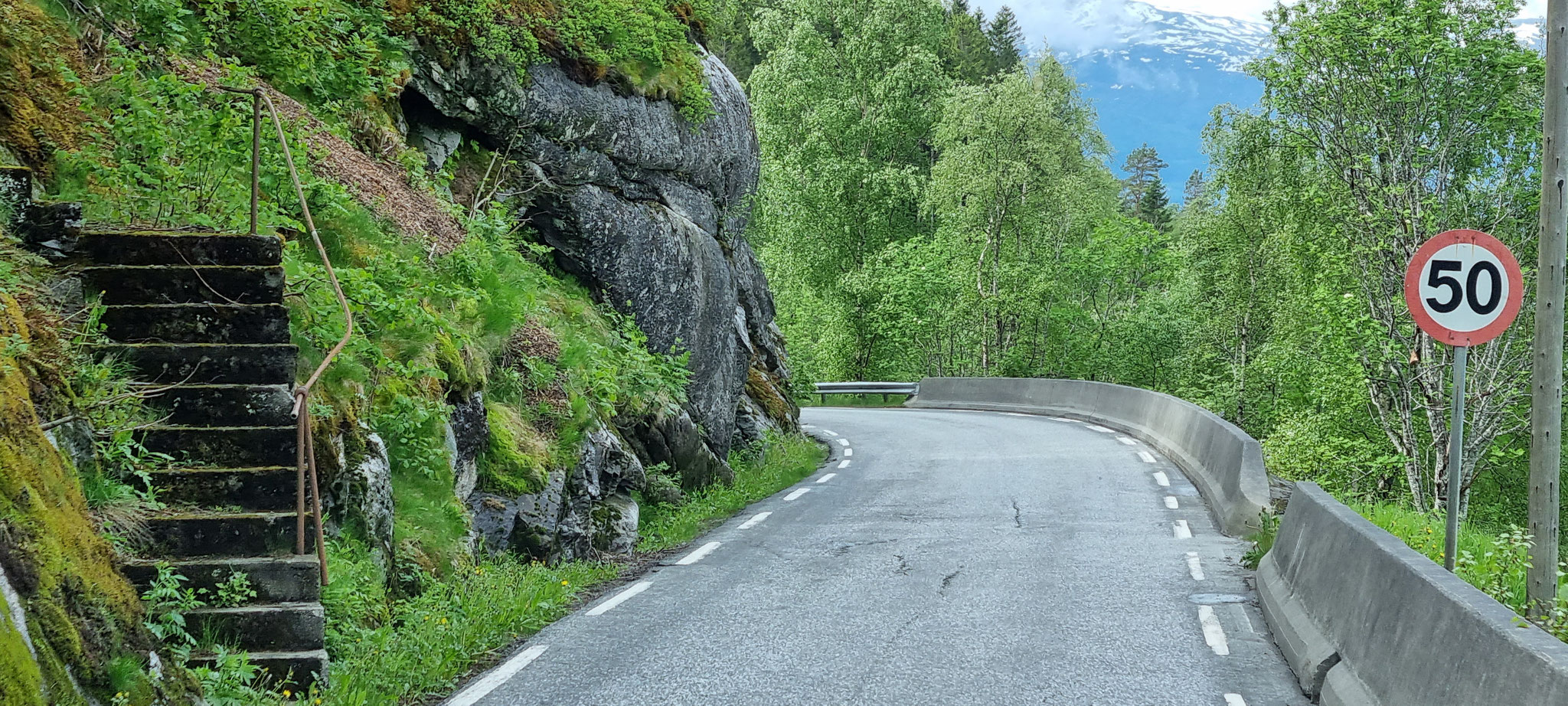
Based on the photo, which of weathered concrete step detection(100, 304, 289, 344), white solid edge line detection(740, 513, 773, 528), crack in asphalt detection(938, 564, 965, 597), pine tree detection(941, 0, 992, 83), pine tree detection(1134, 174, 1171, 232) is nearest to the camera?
weathered concrete step detection(100, 304, 289, 344)

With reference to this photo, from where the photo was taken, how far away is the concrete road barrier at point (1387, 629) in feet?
13.0

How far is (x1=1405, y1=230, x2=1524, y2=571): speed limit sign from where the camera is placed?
6.75 metres

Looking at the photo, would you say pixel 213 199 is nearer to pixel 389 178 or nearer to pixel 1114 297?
pixel 389 178

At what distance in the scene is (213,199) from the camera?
339 inches

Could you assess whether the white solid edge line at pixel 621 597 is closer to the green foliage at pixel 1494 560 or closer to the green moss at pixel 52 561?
the green moss at pixel 52 561

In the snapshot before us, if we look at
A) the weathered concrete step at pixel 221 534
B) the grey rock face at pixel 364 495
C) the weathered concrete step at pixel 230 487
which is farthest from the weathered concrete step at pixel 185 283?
the weathered concrete step at pixel 221 534

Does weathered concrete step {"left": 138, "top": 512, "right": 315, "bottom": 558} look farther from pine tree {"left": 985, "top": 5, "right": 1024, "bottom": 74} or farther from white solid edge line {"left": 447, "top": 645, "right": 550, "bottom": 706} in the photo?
pine tree {"left": 985, "top": 5, "right": 1024, "bottom": 74}

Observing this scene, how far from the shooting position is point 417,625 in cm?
698

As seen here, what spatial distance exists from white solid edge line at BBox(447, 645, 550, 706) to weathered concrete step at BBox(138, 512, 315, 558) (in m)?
1.23

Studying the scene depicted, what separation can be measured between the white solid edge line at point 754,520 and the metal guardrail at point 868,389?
69.0 feet

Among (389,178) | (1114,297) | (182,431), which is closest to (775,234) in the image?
(1114,297)

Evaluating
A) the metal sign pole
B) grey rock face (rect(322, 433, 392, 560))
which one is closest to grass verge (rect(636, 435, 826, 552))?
grey rock face (rect(322, 433, 392, 560))

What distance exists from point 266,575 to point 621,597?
131 inches

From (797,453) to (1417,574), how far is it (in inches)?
571
